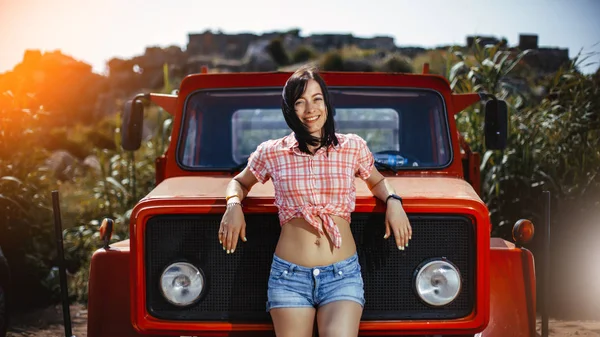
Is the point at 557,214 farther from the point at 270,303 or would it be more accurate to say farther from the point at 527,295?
the point at 270,303

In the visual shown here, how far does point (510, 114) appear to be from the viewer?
788 cm

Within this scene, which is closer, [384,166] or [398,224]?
[398,224]

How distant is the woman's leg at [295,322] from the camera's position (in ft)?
9.82

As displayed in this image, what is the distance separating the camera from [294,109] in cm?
309

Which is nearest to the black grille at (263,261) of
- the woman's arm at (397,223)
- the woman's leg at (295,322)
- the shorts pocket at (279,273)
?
the woman's arm at (397,223)

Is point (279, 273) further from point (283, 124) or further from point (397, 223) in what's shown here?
point (283, 124)

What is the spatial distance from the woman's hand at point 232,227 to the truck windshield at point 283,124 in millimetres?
1058

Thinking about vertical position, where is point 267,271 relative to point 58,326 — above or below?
above

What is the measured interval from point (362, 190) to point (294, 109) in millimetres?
664

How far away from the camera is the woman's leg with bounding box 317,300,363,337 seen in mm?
2945

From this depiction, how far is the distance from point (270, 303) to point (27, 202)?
179 inches

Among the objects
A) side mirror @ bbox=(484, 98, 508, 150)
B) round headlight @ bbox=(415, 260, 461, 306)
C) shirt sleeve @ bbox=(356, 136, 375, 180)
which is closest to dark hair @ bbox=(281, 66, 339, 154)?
shirt sleeve @ bbox=(356, 136, 375, 180)

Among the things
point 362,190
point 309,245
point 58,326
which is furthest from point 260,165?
point 58,326

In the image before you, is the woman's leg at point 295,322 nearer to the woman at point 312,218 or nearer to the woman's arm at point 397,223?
the woman at point 312,218
